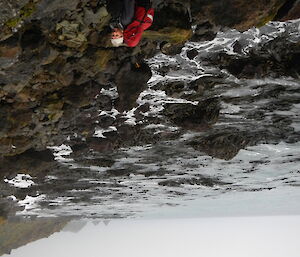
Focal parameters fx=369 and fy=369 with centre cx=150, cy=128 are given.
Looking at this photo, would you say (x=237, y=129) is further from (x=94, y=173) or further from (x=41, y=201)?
(x=41, y=201)

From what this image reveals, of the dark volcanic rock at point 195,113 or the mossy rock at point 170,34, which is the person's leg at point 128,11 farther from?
the dark volcanic rock at point 195,113

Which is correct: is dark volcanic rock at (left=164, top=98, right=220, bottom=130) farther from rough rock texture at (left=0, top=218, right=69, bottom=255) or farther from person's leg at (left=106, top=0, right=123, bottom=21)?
rough rock texture at (left=0, top=218, right=69, bottom=255)

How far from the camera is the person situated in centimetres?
578

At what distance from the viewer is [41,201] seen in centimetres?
1714

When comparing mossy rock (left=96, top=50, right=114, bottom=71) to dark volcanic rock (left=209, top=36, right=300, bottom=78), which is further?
dark volcanic rock (left=209, top=36, right=300, bottom=78)

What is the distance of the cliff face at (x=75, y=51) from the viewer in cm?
583

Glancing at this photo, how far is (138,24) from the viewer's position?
230 inches

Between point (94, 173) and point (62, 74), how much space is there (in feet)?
22.5

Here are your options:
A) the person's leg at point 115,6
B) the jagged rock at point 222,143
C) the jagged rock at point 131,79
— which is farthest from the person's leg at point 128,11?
the jagged rock at point 222,143

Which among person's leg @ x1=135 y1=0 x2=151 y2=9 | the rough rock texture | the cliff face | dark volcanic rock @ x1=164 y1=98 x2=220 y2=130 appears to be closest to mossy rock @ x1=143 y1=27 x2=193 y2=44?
the cliff face

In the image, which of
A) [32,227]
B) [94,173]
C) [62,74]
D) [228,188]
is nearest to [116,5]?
[62,74]

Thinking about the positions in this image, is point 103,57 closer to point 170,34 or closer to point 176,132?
point 170,34

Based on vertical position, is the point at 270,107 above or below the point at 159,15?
below

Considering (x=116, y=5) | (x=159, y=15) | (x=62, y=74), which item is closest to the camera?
(x=116, y=5)
